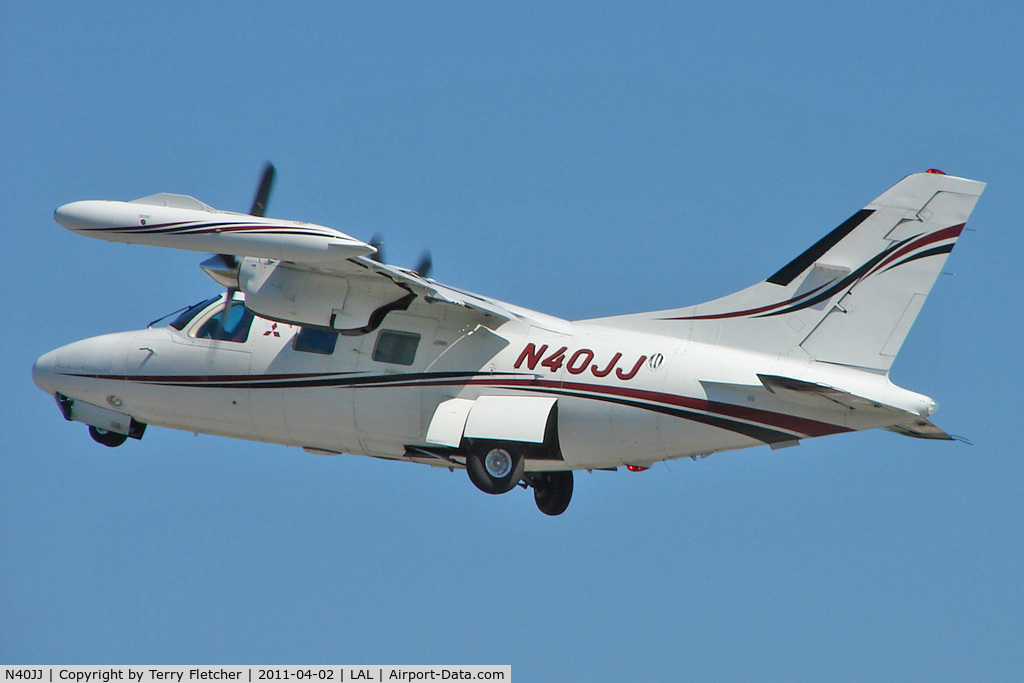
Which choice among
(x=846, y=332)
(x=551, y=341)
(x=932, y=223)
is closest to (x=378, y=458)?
(x=551, y=341)

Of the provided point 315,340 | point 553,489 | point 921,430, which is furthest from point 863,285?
→ point 315,340

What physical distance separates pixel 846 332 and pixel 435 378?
658cm

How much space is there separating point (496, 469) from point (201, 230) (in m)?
5.93

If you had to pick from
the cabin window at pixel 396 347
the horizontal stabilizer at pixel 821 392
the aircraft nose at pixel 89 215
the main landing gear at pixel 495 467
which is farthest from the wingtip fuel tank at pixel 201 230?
the horizontal stabilizer at pixel 821 392

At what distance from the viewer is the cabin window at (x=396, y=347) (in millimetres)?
24359

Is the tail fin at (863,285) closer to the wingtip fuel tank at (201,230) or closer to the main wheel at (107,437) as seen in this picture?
the wingtip fuel tank at (201,230)

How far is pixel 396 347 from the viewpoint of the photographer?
80.2 ft

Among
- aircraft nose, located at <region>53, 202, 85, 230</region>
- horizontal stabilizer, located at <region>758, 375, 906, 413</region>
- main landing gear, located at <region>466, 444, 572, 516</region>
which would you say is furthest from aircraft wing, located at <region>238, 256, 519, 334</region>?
horizontal stabilizer, located at <region>758, 375, 906, 413</region>

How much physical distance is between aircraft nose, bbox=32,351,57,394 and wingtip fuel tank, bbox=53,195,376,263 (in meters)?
5.00

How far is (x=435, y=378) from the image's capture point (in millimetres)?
24125

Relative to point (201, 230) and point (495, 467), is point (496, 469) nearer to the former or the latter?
point (495, 467)

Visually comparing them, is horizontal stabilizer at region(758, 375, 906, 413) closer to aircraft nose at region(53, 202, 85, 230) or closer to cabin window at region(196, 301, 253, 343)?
cabin window at region(196, 301, 253, 343)

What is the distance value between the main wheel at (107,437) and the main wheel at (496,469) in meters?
7.71

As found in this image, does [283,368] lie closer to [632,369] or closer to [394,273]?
[394,273]
